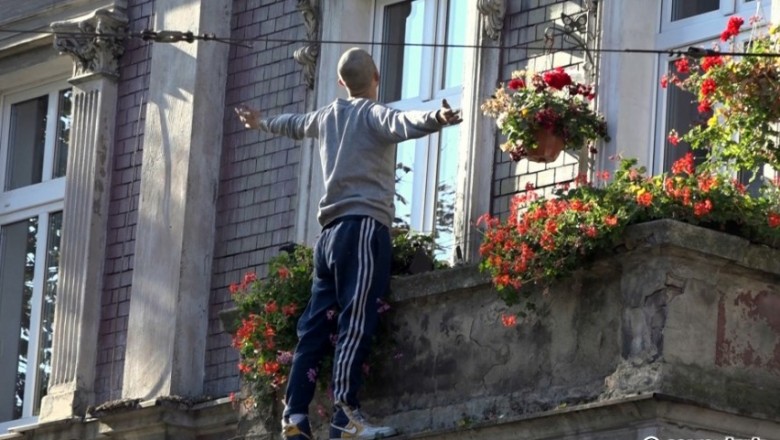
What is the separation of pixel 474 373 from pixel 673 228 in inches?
59.0

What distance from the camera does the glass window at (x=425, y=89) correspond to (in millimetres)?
15766

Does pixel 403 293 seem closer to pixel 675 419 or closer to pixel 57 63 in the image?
pixel 675 419

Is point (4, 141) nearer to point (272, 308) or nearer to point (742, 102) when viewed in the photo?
point (272, 308)

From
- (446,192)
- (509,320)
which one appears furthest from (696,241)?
(446,192)

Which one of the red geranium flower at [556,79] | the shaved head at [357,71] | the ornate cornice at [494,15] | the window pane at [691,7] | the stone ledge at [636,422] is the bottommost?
the stone ledge at [636,422]

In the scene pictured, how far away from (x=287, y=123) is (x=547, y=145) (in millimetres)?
1509

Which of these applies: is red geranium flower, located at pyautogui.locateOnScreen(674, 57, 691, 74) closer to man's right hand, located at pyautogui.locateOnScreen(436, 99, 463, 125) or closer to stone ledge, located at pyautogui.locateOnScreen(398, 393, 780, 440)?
man's right hand, located at pyautogui.locateOnScreen(436, 99, 463, 125)

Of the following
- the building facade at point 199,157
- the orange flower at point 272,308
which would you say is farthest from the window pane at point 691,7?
the orange flower at point 272,308

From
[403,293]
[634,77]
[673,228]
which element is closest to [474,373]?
[403,293]

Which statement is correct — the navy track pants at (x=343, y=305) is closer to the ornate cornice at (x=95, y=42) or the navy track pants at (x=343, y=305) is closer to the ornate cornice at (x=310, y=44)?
the ornate cornice at (x=310, y=44)

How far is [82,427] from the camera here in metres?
17.1

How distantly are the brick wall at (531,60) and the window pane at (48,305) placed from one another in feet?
14.6

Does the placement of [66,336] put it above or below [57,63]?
below

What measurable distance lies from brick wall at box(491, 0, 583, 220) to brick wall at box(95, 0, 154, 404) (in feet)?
11.0
